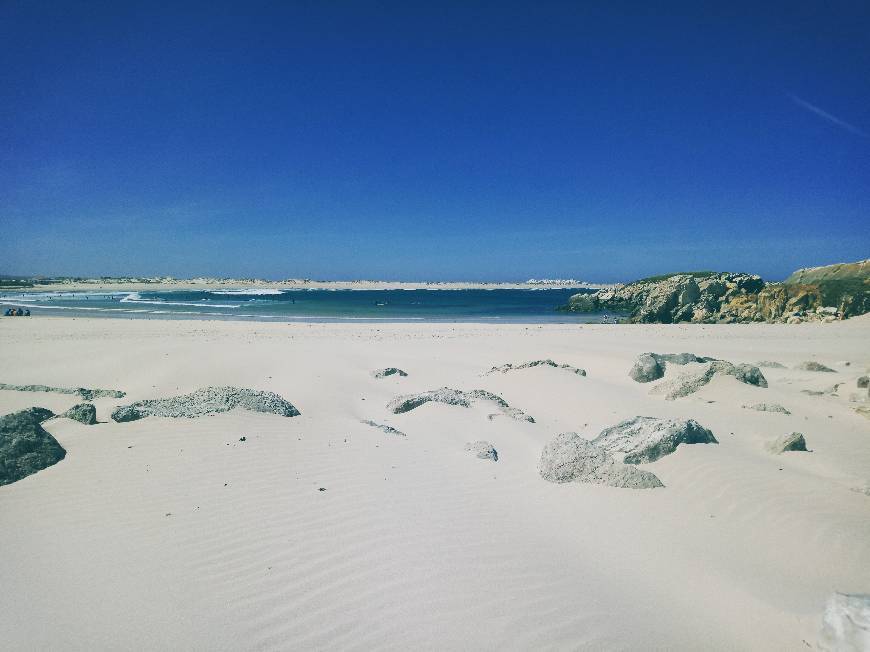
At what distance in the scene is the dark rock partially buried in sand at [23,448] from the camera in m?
5.46

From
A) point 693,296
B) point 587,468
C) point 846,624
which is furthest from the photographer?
point 693,296

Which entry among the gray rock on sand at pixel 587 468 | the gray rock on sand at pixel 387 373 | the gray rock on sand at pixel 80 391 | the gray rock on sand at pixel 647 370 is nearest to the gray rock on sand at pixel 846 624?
the gray rock on sand at pixel 587 468

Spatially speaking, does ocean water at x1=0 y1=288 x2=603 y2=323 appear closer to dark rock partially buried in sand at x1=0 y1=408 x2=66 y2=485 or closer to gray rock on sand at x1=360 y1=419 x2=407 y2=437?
gray rock on sand at x1=360 y1=419 x2=407 y2=437

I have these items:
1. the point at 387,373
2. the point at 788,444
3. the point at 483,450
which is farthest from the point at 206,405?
the point at 788,444

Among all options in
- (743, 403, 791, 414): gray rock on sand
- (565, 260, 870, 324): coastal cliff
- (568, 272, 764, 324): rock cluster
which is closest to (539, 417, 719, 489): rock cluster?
(743, 403, 791, 414): gray rock on sand

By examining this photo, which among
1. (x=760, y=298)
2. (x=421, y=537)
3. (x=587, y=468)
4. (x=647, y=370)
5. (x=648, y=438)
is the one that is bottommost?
(x=421, y=537)

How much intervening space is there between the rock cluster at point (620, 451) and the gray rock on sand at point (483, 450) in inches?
29.7

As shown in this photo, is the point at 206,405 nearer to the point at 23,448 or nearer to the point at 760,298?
the point at 23,448

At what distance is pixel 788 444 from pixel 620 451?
2.54 metres

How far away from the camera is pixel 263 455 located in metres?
6.34

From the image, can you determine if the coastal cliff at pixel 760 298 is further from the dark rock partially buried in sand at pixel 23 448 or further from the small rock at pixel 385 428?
the dark rock partially buried in sand at pixel 23 448

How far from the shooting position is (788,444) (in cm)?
648

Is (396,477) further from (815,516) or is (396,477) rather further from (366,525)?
(815,516)

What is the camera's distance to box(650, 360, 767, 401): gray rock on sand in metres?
9.64
